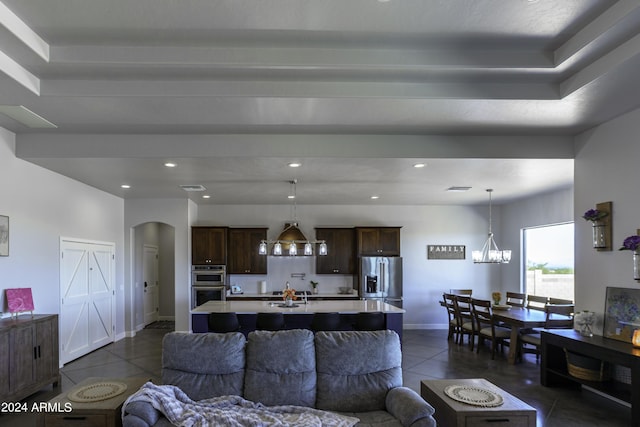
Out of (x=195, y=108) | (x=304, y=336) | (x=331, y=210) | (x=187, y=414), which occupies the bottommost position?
(x=187, y=414)

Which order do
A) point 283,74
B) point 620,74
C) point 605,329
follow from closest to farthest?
1. point 620,74
2. point 283,74
3. point 605,329

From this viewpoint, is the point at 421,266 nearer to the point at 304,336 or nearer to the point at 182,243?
the point at 182,243

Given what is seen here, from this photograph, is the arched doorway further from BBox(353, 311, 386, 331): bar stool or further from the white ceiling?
BBox(353, 311, 386, 331): bar stool

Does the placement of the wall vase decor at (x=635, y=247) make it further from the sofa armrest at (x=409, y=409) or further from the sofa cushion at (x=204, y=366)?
the sofa cushion at (x=204, y=366)

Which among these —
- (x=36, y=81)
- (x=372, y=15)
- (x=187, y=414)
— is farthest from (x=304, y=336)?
(x=36, y=81)

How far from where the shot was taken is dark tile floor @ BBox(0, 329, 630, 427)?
4.47 meters

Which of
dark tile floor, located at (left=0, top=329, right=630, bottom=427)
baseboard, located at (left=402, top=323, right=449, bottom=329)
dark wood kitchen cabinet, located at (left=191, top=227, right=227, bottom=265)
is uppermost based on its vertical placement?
dark wood kitchen cabinet, located at (left=191, top=227, right=227, bottom=265)

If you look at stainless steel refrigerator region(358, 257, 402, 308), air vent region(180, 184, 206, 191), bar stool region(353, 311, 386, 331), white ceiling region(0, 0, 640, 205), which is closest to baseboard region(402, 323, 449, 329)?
stainless steel refrigerator region(358, 257, 402, 308)

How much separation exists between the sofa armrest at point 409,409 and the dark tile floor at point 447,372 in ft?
6.82

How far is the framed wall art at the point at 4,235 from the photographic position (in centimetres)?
498

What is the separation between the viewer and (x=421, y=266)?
998 centimetres

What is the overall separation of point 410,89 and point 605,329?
342 cm

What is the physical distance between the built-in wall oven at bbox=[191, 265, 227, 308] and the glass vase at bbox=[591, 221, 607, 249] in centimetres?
675

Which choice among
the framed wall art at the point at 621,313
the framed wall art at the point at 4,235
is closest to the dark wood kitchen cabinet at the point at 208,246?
A: the framed wall art at the point at 4,235
